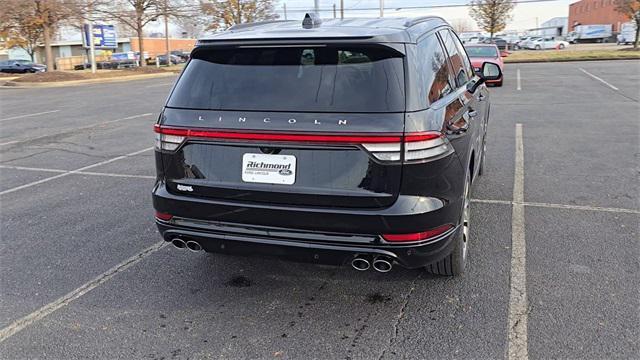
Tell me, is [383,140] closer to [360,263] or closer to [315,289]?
[360,263]

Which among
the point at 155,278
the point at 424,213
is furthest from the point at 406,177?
the point at 155,278

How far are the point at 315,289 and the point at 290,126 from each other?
132cm

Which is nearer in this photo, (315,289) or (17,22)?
(315,289)

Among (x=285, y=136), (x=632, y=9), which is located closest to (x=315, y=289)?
(x=285, y=136)

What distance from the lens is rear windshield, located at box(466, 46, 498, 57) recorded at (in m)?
18.8

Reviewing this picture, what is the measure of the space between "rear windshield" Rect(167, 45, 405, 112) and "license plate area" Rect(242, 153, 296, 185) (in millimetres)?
278

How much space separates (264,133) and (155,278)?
5.38ft

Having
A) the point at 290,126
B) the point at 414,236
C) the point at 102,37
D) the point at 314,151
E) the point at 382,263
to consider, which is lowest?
the point at 382,263

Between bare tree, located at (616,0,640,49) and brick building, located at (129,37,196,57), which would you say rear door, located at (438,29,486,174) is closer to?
bare tree, located at (616,0,640,49)

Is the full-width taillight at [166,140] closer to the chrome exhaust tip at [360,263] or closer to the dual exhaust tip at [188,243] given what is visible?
the dual exhaust tip at [188,243]

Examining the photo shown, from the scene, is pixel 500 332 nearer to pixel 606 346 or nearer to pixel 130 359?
pixel 606 346

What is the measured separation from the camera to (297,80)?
3002 millimetres

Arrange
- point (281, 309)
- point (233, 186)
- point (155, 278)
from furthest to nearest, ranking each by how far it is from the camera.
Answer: point (155, 278), point (281, 309), point (233, 186)

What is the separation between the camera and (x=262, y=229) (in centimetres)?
306
